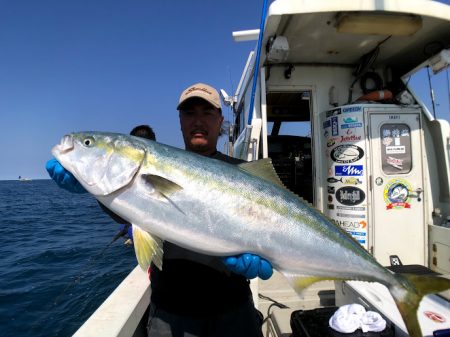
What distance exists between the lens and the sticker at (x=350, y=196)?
18.0 feet

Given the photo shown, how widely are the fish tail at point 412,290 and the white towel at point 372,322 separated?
2.92ft

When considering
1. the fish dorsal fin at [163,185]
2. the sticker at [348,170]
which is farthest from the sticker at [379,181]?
the fish dorsal fin at [163,185]

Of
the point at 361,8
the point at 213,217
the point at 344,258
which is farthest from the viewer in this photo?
the point at 361,8

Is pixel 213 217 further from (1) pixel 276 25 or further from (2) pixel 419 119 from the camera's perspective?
(2) pixel 419 119

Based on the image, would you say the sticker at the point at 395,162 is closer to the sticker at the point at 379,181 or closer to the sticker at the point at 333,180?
the sticker at the point at 379,181

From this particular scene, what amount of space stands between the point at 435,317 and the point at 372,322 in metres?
0.56

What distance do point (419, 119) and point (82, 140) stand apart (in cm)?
547

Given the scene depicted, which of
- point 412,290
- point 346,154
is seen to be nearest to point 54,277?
point 346,154

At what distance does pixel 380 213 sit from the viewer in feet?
17.9

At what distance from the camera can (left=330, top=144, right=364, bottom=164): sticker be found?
18.0 feet

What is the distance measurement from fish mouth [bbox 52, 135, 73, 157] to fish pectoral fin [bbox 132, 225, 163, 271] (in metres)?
0.65

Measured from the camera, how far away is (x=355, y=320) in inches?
118

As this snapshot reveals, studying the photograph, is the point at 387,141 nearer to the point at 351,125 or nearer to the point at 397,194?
the point at 351,125

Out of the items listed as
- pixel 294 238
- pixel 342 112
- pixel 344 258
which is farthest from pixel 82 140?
pixel 342 112
